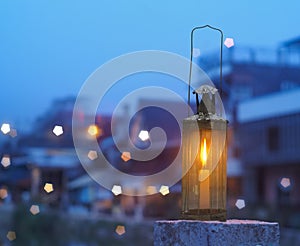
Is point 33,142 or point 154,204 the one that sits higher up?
point 33,142

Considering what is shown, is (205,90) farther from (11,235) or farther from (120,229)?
(11,235)

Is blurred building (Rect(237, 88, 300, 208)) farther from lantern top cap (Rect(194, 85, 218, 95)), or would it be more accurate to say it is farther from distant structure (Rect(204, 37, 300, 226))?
lantern top cap (Rect(194, 85, 218, 95))

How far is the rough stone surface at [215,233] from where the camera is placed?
0.64 metres

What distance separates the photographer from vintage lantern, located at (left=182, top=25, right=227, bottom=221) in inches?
28.5

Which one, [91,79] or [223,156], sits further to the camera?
[91,79]

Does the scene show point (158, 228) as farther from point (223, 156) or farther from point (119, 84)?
point (119, 84)

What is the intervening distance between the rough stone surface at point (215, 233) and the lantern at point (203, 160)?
6cm

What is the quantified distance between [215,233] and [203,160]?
4.7 inches

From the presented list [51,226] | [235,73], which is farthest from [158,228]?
[51,226]

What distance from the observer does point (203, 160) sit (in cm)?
72

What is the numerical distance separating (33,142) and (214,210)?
92.3 inches

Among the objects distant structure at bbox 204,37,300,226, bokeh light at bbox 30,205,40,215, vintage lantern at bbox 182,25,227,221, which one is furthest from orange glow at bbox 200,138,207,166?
bokeh light at bbox 30,205,40,215

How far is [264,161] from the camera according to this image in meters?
3.55

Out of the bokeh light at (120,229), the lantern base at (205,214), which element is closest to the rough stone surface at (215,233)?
the lantern base at (205,214)
